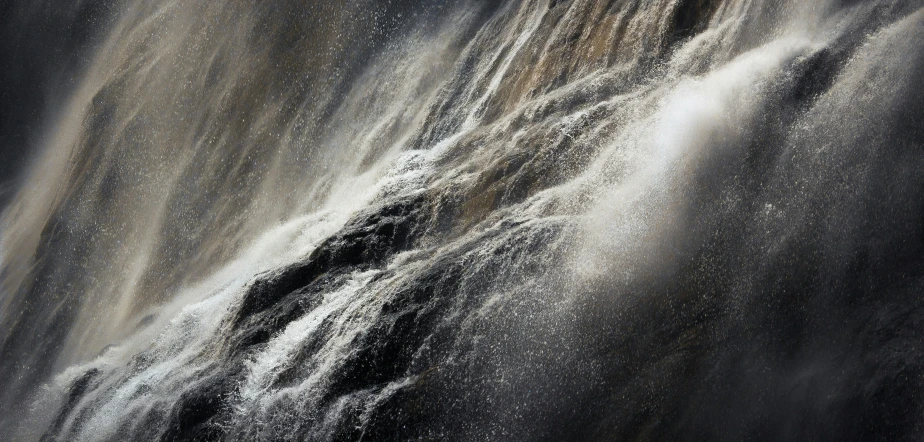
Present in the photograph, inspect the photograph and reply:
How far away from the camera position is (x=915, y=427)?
694 centimetres

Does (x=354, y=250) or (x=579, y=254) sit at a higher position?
(x=354, y=250)

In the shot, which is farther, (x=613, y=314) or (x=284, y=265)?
(x=284, y=265)

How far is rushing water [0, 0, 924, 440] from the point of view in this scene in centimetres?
754

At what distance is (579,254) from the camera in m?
8.56

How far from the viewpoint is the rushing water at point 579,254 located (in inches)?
297

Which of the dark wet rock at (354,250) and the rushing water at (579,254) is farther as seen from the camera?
the dark wet rock at (354,250)

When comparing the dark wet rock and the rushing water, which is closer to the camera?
the rushing water

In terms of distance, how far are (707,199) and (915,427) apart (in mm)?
2597

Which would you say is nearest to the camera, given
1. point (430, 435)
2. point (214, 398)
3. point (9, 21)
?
point (430, 435)

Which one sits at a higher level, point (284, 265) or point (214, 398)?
point (284, 265)

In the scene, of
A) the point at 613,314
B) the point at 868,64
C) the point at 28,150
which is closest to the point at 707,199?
the point at 613,314

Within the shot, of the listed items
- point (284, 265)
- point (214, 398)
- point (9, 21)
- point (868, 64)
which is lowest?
point (868, 64)

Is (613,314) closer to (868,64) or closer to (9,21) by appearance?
(868,64)

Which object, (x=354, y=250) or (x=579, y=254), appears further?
(x=354, y=250)
